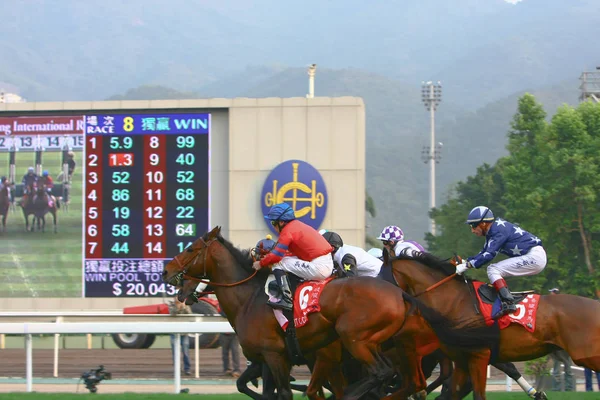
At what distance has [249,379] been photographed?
820 cm

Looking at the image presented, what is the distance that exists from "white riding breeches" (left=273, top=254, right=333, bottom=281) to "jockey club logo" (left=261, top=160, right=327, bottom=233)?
10.2m

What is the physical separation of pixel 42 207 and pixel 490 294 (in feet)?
39.8

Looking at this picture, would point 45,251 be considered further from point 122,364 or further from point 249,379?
point 249,379

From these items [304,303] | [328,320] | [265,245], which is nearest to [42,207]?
[265,245]

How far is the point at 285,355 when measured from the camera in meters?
7.59

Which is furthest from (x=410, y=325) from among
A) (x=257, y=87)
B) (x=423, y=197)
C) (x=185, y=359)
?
(x=257, y=87)

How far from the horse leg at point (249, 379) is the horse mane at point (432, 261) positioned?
1558mm

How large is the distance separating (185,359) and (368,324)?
16.5 ft

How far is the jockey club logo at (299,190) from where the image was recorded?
17.9 metres

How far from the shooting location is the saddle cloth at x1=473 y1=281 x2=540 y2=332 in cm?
720

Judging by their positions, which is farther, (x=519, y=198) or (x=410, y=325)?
(x=519, y=198)

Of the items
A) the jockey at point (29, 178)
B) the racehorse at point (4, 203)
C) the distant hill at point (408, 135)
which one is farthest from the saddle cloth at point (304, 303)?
the distant hill at point (408, 135)

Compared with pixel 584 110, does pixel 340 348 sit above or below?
below

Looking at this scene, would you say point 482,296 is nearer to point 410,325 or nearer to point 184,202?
point 410,325
